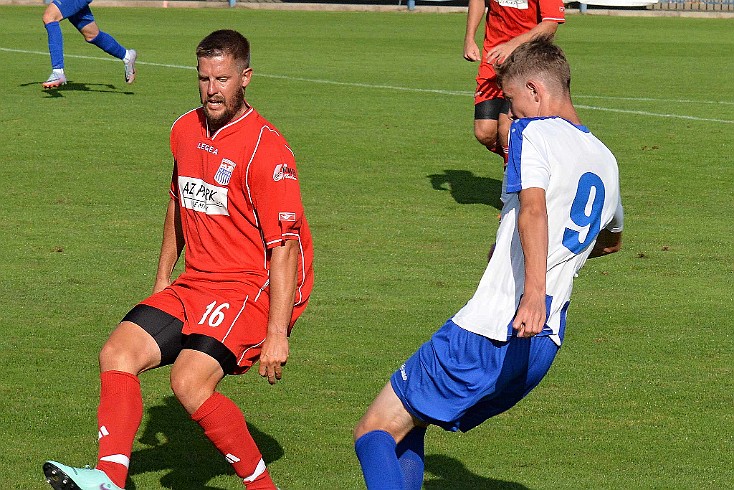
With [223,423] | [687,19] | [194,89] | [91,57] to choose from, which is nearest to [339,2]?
[687,19]

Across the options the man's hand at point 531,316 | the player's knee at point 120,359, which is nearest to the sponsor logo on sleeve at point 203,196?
the player's knee at point 120,359

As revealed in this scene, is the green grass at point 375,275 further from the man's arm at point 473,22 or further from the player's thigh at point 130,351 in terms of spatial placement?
the man's arm at point 473,22

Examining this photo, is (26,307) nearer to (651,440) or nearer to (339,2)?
(651,440)

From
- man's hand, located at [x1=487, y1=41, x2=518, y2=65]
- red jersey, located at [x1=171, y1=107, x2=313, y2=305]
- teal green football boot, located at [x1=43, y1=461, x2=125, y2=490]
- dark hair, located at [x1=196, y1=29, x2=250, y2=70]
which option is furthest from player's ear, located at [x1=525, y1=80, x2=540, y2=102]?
man's hand, located at [x1=487, y1=41, x2=518, y2=65]

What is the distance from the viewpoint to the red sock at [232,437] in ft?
16.5

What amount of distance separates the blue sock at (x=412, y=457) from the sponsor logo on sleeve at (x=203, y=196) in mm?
1177

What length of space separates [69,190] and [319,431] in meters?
5.95

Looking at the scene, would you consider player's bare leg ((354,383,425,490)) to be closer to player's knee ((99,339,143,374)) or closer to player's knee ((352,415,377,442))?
player's knee ((352,415,377,442))

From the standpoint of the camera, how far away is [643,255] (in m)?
9.55

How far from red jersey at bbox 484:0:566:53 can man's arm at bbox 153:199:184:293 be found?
5495mm

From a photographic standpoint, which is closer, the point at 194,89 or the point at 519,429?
the point at 519,429

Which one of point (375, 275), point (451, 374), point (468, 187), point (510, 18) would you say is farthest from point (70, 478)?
point (468, 187)

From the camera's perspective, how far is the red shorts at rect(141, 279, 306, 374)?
203 inches

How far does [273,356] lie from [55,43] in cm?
1195
